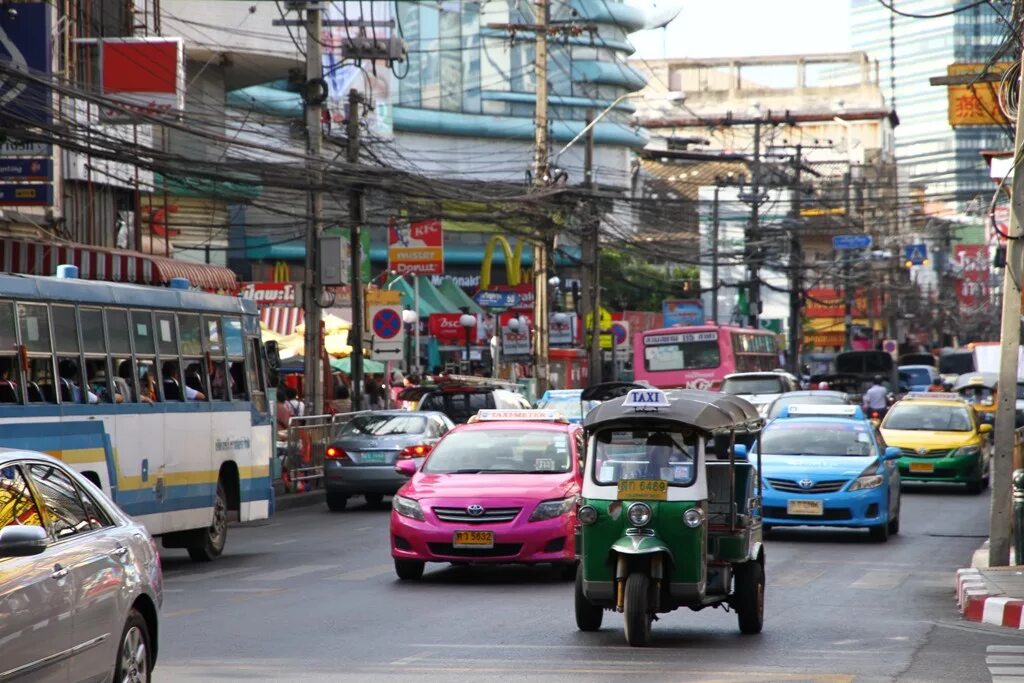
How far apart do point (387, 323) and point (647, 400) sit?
21.8m

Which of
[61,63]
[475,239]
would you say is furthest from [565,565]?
[475,239]

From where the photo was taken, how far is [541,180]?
38.7 meters

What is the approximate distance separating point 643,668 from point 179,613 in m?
4.79

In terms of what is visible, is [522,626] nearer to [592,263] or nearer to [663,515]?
[663,515]

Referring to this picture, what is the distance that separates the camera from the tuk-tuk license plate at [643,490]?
37.3ft

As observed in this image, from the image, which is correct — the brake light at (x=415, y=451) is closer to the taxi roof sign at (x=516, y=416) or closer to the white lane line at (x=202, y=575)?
the taxi roof sign at (x=516, y=416)

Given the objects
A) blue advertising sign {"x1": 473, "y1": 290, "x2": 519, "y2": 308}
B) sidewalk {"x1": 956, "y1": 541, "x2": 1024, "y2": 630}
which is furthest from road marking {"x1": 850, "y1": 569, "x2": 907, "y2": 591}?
blue advertising sign {"x1": 473, "y1": 290, "x2": 519, "y2": 308}

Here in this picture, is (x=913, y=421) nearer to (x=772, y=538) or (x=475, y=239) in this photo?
(x=772, y=538)

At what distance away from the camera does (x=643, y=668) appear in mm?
10453

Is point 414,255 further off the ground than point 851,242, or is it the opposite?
point 851,242

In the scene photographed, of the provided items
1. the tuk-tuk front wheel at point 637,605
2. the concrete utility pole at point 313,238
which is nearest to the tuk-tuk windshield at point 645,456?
the tuk-tuk front wheel at point 637,605

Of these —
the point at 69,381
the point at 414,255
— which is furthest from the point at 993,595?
the point at 414,255

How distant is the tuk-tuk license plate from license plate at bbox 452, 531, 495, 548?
416 centimetres

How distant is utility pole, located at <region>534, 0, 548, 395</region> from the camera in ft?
129
